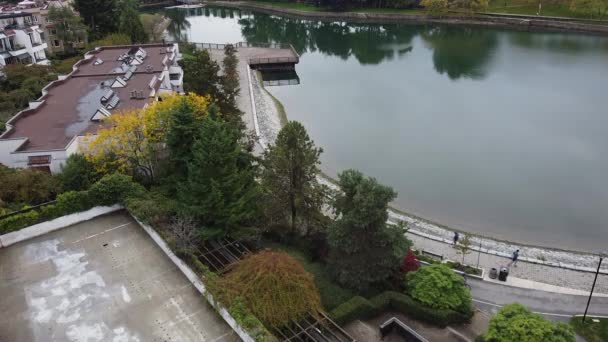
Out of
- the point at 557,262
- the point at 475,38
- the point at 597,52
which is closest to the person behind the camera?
the point at 557,262

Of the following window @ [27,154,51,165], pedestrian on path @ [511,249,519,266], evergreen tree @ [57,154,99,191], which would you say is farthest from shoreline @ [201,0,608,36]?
window @ [27,154,51,165]

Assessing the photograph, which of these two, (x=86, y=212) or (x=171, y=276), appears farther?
(x=86, y=212)

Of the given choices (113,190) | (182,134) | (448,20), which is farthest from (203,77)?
(448,20)

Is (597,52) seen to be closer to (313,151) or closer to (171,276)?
(313,151)

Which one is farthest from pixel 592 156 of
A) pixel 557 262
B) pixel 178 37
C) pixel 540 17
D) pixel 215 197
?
pixel 178 37

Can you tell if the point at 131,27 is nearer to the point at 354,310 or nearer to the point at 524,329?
the point at 354,310

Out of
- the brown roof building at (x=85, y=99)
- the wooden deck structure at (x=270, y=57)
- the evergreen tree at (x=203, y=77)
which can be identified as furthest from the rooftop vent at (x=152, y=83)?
the wooden deck structure at (x=270, y=57)

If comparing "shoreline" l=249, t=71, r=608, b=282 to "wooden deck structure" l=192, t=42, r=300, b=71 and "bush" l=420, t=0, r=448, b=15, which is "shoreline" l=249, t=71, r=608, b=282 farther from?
"bush" l=420, t=0, r=448, b=15
